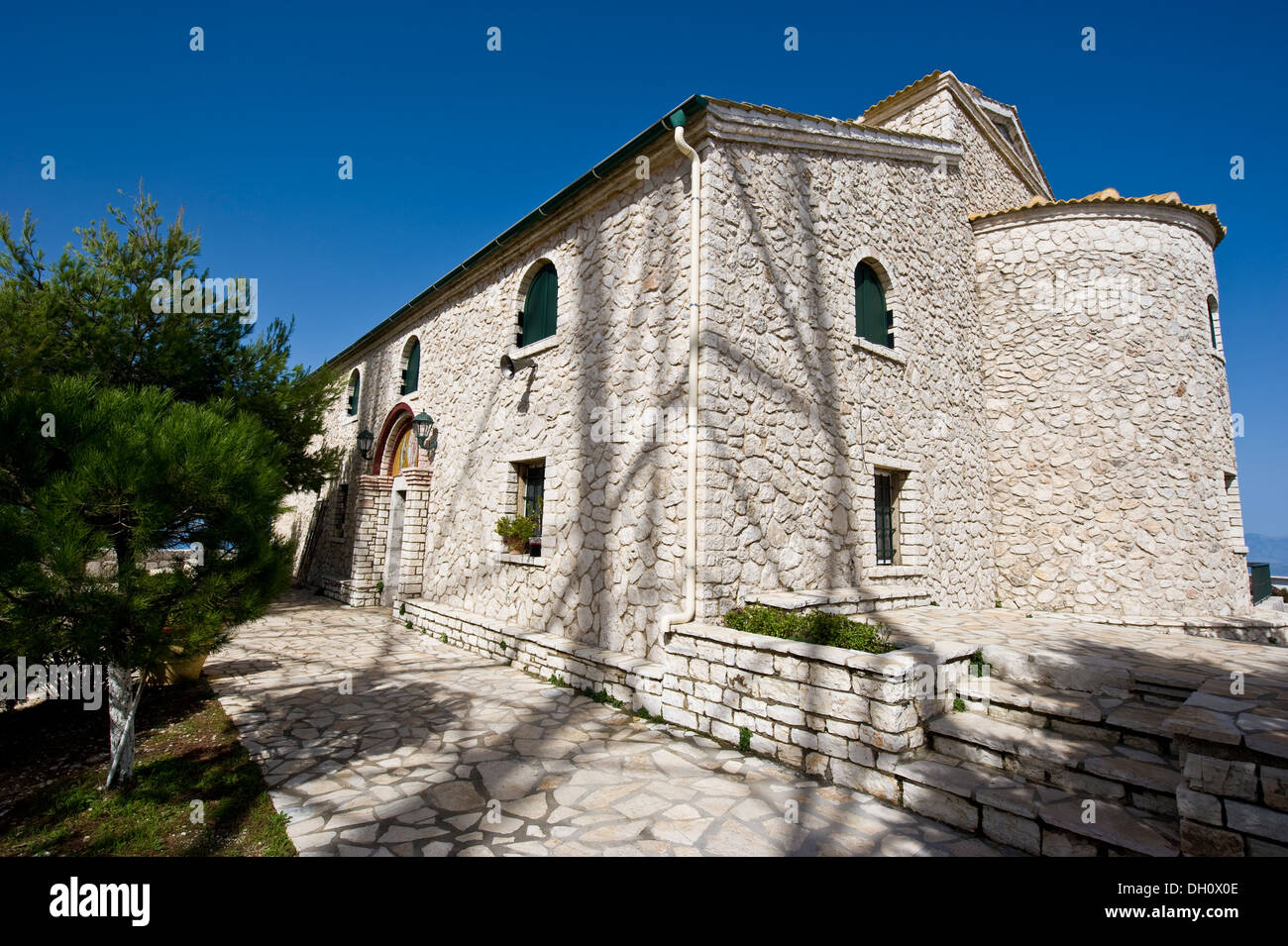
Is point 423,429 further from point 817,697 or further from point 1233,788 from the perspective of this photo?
point 1233,788

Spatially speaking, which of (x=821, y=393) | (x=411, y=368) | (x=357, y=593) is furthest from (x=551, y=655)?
(x=411, y=368)

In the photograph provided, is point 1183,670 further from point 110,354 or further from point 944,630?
point 110,354

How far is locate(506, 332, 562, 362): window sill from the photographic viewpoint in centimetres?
799

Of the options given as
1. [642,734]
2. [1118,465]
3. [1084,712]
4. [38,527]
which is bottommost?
[642,734]

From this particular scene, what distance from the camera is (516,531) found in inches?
319

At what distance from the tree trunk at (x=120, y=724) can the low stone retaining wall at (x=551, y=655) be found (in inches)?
145

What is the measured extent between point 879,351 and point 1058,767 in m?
5.29

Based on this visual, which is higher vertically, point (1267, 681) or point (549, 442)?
point (549, 442)

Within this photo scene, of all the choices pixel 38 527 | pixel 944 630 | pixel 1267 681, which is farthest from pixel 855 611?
pixel 38 527

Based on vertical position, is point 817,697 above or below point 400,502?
below

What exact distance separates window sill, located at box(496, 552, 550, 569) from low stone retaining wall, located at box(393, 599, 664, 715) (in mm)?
813

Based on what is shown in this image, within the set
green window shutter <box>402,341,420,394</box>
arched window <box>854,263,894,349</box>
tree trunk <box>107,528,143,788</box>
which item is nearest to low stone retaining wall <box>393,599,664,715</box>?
tree trunk <box>107,528,143,788</box>

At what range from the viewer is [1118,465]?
28.4 feet
